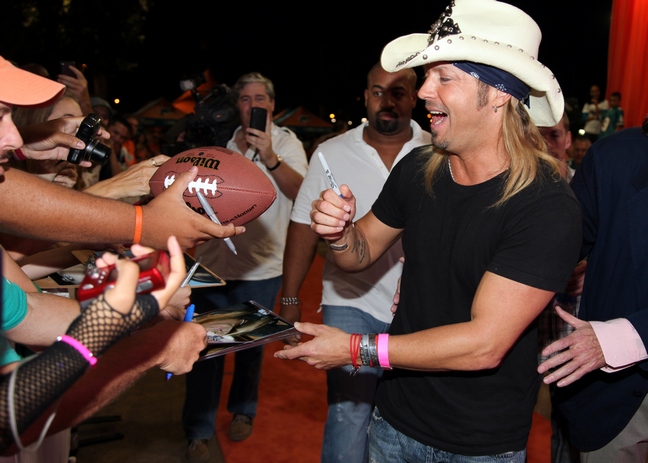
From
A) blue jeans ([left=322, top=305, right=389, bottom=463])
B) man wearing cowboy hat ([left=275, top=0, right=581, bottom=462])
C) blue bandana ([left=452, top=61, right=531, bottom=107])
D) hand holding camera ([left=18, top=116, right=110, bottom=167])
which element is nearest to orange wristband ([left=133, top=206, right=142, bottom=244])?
man wearing cowboy hat ([left=275, top=0, right=581, bottom=462])

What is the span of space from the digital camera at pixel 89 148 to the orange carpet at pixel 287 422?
1996 mm

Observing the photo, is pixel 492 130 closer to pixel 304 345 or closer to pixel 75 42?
pixel 304 345

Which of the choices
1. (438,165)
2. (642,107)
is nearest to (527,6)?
(642,107)

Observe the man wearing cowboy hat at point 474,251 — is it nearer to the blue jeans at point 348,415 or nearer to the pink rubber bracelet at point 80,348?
the blue jeans at point 348,415

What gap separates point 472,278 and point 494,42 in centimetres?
72

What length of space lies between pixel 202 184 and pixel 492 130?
1.00m

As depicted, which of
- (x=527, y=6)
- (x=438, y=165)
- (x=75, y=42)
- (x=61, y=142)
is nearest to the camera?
(x=438, y=165)

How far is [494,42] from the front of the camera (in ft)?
6.05

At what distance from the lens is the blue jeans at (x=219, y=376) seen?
3.65 m

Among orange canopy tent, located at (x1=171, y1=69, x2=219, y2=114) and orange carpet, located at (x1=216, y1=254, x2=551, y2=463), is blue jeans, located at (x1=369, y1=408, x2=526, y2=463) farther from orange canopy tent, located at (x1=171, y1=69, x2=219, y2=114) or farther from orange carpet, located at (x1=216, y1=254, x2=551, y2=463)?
orange canopy tent, located at (x1=171, y1=69, x2=219, y2=114)

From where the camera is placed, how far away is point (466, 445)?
6.25 ft

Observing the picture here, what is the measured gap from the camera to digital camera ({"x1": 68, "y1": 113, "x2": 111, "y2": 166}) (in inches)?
96.3

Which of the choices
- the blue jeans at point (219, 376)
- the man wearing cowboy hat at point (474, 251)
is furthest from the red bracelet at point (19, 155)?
the blue jeans at point (219, 376)

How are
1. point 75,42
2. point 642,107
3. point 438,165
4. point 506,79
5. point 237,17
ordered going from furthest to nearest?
point 237,17 → point 75,42 → point 642,107 → point 438,165 → point 506,79
